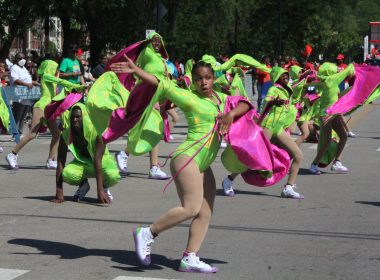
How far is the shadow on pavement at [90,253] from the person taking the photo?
7.73 m

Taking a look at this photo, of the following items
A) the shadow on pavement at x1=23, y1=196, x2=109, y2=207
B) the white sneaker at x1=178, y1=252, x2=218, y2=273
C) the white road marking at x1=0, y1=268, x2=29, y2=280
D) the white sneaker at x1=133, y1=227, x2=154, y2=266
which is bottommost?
the shadow on pavement at x1=23, y1=196, x2=109, y2=207

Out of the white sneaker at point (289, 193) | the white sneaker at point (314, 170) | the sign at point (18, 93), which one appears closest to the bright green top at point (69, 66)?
the sign at point (18, 93)

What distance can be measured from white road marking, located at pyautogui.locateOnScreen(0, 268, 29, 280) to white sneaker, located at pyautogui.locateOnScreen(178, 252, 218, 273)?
3.92ft

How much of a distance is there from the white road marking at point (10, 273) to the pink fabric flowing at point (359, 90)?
787cm

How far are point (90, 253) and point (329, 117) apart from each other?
23.3 ft

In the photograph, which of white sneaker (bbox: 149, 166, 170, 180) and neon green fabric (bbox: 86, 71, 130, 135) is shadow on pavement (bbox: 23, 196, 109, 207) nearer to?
neon green fabric (bbox: 86, 71, 130, 135)

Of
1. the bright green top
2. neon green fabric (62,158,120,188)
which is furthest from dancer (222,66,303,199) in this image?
the bright green top

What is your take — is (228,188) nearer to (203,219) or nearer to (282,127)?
(282,127)

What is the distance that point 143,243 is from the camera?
295 inches

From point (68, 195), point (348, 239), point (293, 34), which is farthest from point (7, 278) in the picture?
point (293, 34)

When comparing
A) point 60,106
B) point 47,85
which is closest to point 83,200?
point 60,106

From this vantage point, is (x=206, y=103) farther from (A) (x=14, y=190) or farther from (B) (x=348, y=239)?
(A) (x=14, y=190)

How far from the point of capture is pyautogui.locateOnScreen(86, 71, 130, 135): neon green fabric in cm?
969

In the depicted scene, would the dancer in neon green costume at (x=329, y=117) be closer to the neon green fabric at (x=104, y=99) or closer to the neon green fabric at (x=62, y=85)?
the neon green fabric at (x=62, y=85)
